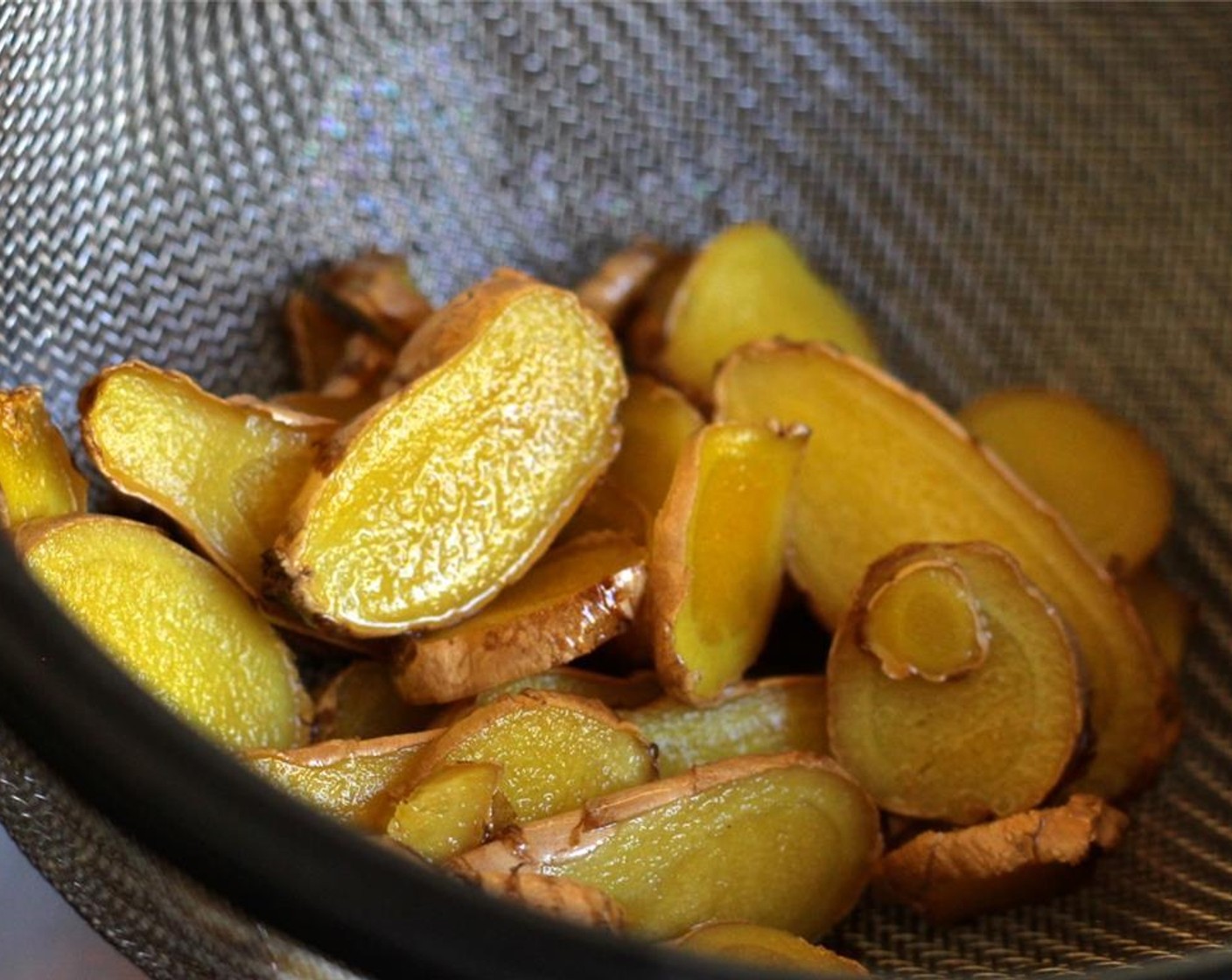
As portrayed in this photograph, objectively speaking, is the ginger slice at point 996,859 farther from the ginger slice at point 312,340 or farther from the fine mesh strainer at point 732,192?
the ginger slice at point 312,340

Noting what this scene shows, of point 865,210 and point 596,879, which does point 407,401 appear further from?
point 865,210

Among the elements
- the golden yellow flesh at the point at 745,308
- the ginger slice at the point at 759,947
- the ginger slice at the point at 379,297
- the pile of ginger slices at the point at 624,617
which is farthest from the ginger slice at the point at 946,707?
the ginger slice at the point at 379,297

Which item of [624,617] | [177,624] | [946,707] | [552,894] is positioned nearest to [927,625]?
[946,707]

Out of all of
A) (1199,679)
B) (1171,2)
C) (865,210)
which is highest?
(1171,2)

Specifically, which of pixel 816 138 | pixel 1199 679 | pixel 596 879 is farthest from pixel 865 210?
pixel 596 879

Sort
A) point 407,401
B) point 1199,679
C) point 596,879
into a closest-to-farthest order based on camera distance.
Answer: point 596,879, point 407,401, point 1199,679

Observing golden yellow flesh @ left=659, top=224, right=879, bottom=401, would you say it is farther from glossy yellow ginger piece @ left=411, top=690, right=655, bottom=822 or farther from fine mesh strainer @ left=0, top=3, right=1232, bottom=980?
glossy yellow ginger piece @ left=411, top=690, right=655, bottom=822

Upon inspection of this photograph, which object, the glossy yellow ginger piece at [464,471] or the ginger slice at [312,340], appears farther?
the ginger slice at [312,340]
